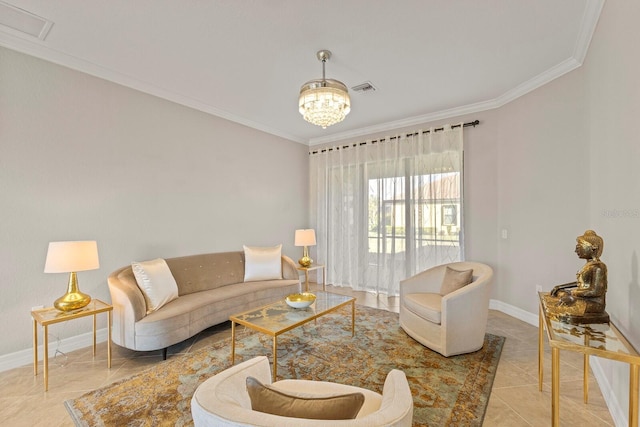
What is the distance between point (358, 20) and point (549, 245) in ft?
9.98

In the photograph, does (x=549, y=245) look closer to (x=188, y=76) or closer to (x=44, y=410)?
(x=188, y=76)

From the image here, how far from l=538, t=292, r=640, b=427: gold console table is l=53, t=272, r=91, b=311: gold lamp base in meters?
3.24

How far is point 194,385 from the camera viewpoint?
7.15 ft

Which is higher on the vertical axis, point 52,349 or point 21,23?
point 21,23

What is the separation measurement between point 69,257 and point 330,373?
7.48ft

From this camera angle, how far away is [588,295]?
1.65 metres

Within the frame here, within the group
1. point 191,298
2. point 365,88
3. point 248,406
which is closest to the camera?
point 248,406

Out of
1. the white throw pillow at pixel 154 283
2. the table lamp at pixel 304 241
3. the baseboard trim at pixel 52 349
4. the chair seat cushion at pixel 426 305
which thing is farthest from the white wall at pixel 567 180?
the baseboard trim at pixel 52 349

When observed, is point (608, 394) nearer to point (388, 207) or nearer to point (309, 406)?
point (309, 406)

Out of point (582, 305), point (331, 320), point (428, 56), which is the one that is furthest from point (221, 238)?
point (582, 305)

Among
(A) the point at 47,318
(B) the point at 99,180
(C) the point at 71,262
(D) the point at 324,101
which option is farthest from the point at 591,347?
(B) the point at 99,180

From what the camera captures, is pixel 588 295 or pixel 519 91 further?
pixel 519 91

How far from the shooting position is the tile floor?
184cm

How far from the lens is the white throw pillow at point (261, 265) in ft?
13.0
